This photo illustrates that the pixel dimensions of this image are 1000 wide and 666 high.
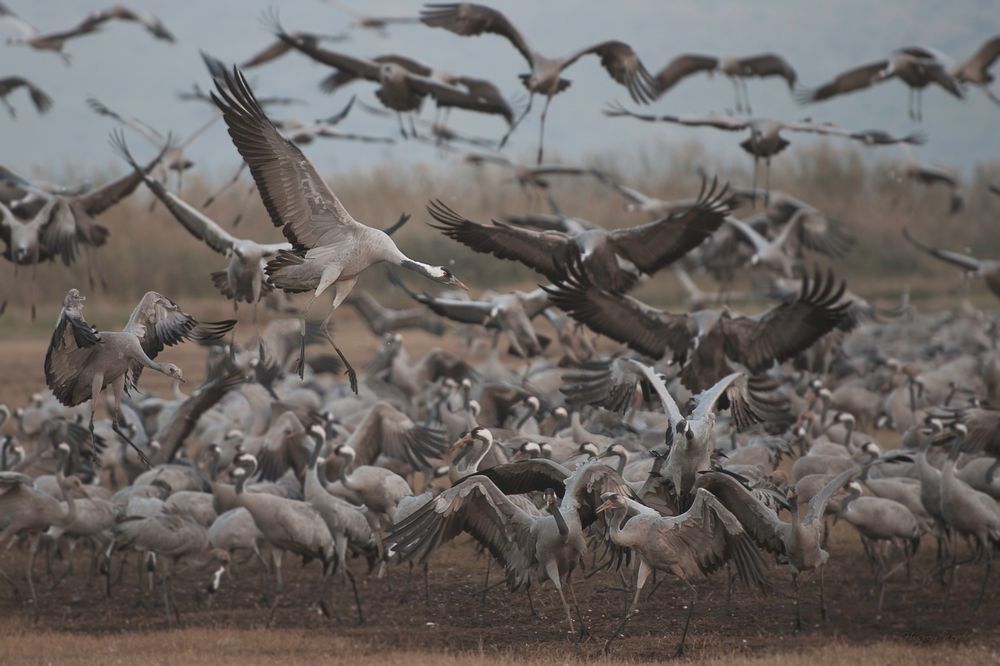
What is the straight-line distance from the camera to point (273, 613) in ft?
26.5

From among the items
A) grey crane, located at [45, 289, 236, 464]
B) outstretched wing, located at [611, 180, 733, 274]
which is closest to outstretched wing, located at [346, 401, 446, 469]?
outstretched wing, located at [611, 180, 733, 274]

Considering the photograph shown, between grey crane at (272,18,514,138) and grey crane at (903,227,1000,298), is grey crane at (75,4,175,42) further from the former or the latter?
grey crane at (903,227,1000,298)

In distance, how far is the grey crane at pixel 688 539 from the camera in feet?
21.9

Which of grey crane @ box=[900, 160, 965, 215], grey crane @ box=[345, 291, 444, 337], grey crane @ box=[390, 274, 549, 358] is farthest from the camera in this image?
grey crane @ box=[900, 160, 965, 215]

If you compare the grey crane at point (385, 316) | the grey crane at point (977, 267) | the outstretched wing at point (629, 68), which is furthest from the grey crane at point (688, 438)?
the grey crane at point (385, 316)

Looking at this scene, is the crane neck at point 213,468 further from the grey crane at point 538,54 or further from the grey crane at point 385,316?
the grey crane at point 385,316

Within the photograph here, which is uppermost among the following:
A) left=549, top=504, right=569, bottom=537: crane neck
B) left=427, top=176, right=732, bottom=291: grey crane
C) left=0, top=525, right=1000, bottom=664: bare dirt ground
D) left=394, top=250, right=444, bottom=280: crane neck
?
left=394, top=250, right=444, bottom=280: crane neck

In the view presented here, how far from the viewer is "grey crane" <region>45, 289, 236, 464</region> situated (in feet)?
22.3

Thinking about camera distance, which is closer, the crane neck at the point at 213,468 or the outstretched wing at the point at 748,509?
the outstretched wing at the point at 748,509

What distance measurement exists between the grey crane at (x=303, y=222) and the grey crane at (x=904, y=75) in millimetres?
8273

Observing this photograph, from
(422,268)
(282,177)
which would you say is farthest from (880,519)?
(282,177)

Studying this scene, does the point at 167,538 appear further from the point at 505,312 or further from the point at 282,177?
the point at 505,312

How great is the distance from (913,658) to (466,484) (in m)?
2.37

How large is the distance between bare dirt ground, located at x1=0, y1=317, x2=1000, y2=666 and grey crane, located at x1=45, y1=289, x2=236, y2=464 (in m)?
1.19
